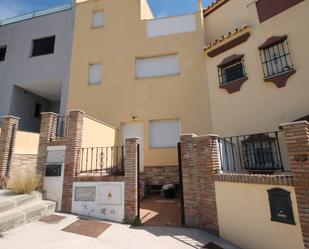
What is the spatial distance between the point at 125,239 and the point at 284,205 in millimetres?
3367

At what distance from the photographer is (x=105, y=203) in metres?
6.05

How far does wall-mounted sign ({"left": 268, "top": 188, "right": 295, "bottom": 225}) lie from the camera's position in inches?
152

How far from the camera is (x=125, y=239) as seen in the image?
4746mm

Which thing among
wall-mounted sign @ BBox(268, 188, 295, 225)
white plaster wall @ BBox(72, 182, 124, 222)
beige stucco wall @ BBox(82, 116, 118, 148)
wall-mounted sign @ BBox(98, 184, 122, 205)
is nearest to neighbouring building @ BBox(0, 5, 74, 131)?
beige stucco wall @ BBox(82, 116, 118, 148)

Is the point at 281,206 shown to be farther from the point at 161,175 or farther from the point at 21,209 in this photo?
the point at 161,175

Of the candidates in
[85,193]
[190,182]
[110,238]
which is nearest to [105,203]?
[85,193]

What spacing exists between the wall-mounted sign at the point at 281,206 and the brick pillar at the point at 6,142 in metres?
7.75

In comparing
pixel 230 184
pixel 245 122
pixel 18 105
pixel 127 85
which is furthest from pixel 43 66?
pixel 230 184

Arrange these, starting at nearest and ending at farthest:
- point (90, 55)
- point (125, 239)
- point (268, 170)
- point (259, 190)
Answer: point (259, 190)
point (125, 239)
point (268, 170)
point (90, 55)

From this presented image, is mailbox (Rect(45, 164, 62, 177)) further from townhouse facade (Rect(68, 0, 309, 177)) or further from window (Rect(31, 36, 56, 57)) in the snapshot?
window (Rect(31, 36, 56, 57))

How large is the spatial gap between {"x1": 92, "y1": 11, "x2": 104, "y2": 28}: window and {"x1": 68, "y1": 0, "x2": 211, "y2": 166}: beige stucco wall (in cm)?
25

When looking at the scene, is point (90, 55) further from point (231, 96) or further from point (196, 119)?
point (231, 96)

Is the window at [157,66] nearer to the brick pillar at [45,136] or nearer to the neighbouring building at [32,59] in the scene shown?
the neighbouring building at [32,59]

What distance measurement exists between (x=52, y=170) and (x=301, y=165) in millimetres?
6484
